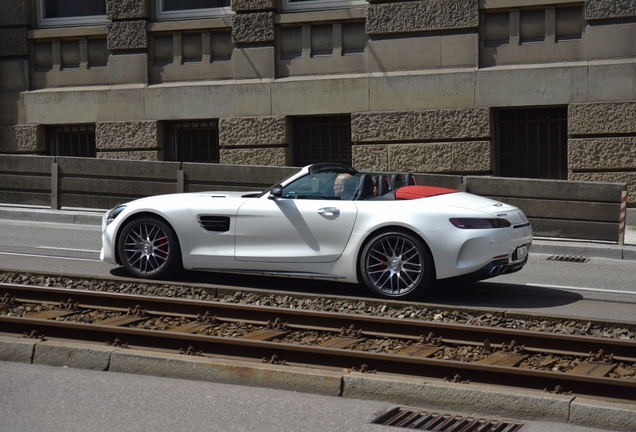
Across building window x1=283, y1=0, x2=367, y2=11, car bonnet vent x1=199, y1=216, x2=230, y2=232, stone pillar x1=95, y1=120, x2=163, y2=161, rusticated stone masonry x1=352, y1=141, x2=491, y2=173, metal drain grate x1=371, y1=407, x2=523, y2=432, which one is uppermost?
building window x1=283, y1=0, x2=367, y2=11

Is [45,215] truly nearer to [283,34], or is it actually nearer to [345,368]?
[283,34]

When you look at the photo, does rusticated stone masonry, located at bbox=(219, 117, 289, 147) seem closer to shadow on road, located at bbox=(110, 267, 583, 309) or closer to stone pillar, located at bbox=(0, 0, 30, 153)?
stone pillar, located at bbox=(0, 0, 30, 153)

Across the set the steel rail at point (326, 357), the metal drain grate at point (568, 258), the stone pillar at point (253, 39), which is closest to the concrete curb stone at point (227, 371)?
the steel rail at point (326, 357)

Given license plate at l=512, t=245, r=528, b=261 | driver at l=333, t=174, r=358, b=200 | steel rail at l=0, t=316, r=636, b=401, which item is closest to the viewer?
steel rail at l=0, t=316, r=636, b=401

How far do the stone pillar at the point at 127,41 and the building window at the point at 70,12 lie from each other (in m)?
0.55

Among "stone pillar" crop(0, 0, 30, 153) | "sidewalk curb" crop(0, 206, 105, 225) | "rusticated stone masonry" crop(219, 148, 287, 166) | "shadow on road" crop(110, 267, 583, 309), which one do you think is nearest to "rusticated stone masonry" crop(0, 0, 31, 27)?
"stone pillar" crop(0, 0, 30, 153)

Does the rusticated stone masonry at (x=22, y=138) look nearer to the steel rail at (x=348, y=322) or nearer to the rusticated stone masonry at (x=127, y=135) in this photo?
the rusticated stone masonry at (x=127, y=135)

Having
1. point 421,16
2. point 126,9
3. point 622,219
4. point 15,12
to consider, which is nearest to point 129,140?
point 126,9

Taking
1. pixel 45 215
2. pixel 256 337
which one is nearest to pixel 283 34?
pixel 45 215

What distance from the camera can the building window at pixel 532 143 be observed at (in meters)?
16.2

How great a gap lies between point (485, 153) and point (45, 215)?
25.5 feet

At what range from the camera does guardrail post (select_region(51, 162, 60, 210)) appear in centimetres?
1577

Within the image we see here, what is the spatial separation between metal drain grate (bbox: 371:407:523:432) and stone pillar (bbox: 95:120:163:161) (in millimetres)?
13679

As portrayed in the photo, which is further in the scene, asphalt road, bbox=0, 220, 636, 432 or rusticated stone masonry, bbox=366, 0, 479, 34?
rusticated stone masonry, bbox=366, 0, 479, 34
